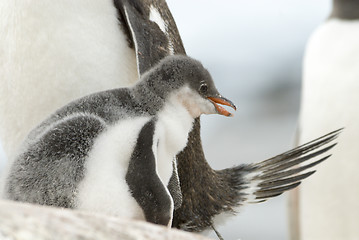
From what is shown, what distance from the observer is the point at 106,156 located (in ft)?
6.57

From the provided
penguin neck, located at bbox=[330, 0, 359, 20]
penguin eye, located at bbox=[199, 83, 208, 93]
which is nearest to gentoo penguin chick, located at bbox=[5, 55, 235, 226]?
penguin eye, located at bbox=[199, 83, 208, 93]

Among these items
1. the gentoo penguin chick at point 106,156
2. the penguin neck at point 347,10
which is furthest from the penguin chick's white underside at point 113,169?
the penguin neck at point 347,10

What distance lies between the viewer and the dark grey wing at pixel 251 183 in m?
2.71

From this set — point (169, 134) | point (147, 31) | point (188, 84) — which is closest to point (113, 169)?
point (169, 134)

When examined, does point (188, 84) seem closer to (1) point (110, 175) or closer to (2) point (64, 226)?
(1) point (110, 175)

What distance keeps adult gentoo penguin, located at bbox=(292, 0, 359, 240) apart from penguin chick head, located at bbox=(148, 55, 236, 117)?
8.82ft

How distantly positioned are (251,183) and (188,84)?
2.46ft

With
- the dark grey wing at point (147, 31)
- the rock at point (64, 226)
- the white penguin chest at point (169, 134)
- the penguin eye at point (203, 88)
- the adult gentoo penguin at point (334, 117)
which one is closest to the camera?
the rock at point (64, 226)

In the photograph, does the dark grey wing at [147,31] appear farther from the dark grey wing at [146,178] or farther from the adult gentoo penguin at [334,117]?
the adult gentoo penguin at [334,117]

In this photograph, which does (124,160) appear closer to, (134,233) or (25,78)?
(134,233)

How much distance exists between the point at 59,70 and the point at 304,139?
2.77 metres

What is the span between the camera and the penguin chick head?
7.14 feet

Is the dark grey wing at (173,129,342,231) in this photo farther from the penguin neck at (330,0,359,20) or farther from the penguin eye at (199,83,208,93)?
the penguin neck at (330,0,359,20)

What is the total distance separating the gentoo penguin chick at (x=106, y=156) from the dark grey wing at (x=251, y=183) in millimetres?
590
